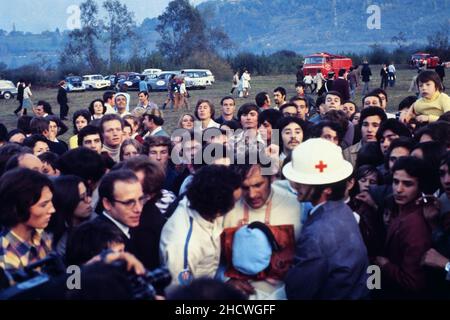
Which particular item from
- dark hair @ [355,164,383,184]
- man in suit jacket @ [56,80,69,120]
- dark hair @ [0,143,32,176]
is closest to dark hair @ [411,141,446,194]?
dark hair @ [355,164,383,184]

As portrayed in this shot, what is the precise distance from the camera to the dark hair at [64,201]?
11.5ft

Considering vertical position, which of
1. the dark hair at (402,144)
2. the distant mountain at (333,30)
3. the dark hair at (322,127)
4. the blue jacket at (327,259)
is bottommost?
the blue jacket at (327,259)

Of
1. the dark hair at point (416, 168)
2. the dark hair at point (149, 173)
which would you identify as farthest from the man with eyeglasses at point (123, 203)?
the dark hair at point (416, 168)

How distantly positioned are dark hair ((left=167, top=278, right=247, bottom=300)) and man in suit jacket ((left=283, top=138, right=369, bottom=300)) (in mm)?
839

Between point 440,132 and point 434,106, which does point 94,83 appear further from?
point 440,132

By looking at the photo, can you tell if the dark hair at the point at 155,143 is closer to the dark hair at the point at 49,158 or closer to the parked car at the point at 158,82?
the dark hair at the point at 49,158

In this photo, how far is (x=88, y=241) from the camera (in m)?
2.82

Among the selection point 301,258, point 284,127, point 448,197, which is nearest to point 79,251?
point 301,258

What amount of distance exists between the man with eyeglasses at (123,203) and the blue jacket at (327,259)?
3.44 ft

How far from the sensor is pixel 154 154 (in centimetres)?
538

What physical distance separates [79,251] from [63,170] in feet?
5.32

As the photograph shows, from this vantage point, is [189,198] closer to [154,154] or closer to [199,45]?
[154,154]

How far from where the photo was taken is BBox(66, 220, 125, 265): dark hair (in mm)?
2799

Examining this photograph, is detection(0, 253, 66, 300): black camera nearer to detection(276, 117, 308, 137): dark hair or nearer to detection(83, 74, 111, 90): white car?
detection(276, 117, 308, 137): dark hair
